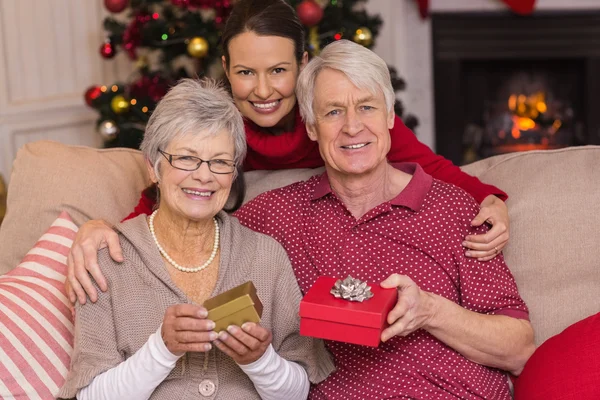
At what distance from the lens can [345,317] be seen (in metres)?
1.49

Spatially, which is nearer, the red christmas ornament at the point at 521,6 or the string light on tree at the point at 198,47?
the string light on tree at the point at 198,47

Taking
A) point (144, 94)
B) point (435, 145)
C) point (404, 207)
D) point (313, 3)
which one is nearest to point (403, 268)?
point (404, 207)

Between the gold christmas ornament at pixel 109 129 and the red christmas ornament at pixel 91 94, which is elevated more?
the red christmas ornament at pixel 91 94

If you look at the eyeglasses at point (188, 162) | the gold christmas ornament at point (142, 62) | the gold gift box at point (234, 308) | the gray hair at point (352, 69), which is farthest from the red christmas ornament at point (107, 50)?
the gold gift box at point (234, 308)

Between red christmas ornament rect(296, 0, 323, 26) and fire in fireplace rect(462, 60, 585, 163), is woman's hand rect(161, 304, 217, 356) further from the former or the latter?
fire in fireplace rect(462, 60, 585, 163)

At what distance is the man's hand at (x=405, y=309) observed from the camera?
156cm

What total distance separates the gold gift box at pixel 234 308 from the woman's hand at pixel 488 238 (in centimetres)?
55

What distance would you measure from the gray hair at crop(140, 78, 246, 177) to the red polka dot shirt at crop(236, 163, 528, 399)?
0.97ft

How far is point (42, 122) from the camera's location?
13.4ft

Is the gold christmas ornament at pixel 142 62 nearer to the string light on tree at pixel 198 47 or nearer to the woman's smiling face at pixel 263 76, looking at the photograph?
the string light on tree at pixel 198 47

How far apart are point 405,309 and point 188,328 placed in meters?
0.43

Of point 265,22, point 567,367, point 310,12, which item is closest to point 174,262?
point 265,22

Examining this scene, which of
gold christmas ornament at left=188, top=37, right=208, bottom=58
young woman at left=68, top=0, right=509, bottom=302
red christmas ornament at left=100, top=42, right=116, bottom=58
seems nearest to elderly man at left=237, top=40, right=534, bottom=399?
young woman at left=68, top=0, right=509, bottom=302

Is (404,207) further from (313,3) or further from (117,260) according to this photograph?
(313,3)
